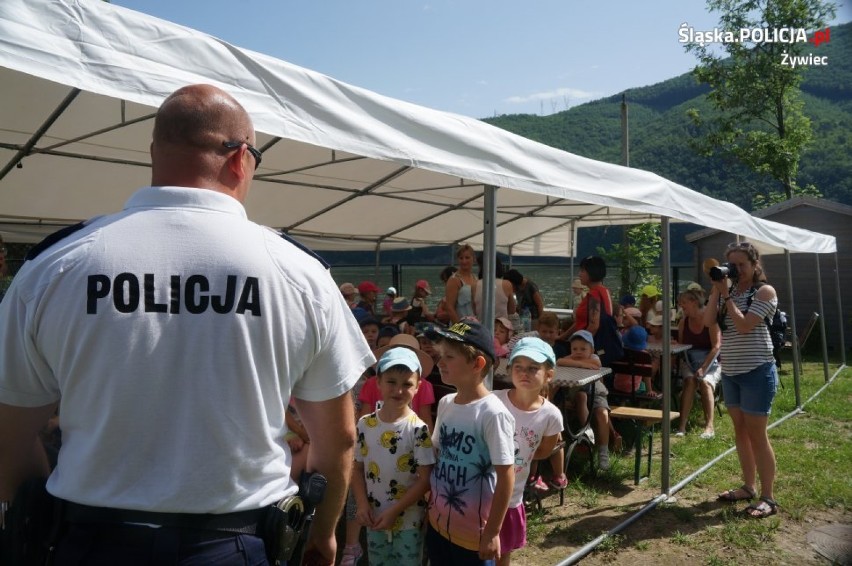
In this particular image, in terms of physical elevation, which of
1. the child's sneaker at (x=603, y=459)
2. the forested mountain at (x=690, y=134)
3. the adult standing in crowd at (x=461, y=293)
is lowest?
the child's sneaker at (x=603, y=459)

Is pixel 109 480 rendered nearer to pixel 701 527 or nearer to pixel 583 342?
pixel 701 527

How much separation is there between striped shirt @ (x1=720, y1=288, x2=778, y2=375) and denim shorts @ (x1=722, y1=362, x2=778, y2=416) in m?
0.04

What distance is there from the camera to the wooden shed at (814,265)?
1585 centimetres

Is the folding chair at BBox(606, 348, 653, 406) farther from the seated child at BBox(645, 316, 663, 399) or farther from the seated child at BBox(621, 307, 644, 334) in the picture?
the seated child at BBox(621, 307, 644, 334)

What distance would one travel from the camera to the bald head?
57.0 inches

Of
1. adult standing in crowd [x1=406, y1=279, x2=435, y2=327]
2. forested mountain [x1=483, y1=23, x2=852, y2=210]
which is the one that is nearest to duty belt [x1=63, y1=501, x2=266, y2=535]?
adult standing in crowd [x1=406, y1=279, x2=435, y2=327]

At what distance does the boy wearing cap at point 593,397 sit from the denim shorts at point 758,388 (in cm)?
121

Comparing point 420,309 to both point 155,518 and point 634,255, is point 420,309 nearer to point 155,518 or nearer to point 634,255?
point 155,518

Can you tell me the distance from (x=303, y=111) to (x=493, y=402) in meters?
1.36

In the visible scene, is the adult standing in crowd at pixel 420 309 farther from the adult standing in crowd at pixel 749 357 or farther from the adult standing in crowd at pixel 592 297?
the adult standing in crowd at pixel 749 357

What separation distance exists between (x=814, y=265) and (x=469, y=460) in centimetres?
1651

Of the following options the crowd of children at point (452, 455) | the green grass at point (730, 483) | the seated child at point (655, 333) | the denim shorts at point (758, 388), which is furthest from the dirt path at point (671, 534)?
the seated child at point (655, 333)

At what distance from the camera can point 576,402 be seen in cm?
551

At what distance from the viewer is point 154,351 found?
1.28m
